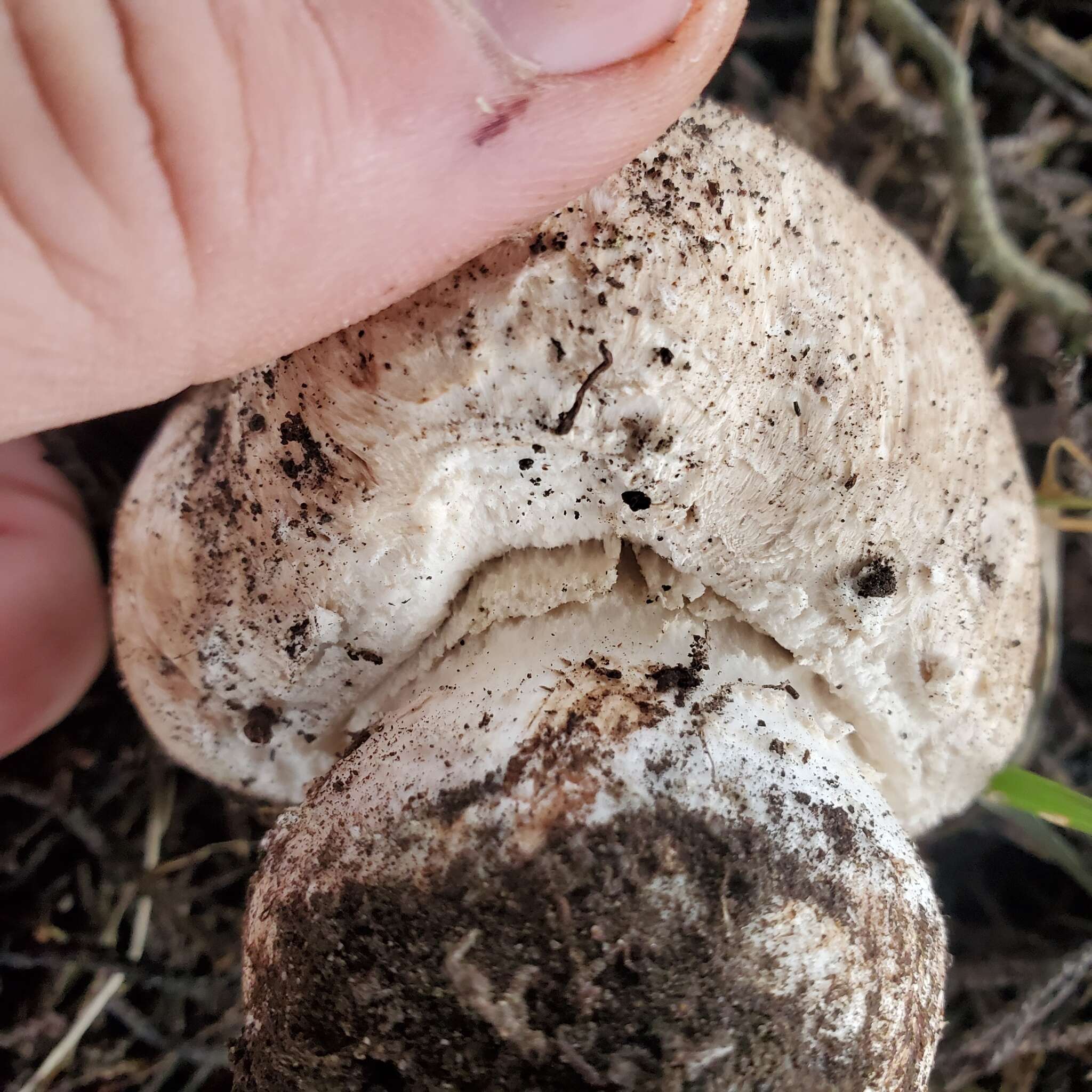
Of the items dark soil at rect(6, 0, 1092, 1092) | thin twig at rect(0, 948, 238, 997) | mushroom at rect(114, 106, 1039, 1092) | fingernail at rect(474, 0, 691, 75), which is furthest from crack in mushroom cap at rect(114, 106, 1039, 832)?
thin twig at rect(0, 948, 238, 997)

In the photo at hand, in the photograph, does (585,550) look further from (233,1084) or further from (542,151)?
(233,1084)

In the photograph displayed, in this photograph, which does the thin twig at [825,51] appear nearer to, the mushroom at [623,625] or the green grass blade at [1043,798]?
the mushroom at [623,625]

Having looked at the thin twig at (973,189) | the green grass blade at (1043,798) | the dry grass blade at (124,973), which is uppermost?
the thin twig at (973,189)

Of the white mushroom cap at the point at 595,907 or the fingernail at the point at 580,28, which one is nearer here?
the fingernail at the point at 580,28

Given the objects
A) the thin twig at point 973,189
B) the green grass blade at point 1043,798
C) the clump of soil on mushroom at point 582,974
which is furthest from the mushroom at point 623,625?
the thin twig at point 973,189

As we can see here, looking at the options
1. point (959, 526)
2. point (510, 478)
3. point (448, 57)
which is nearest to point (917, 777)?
point (959, 526)

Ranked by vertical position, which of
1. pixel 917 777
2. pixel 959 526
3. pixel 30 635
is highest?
pixel 30 635
